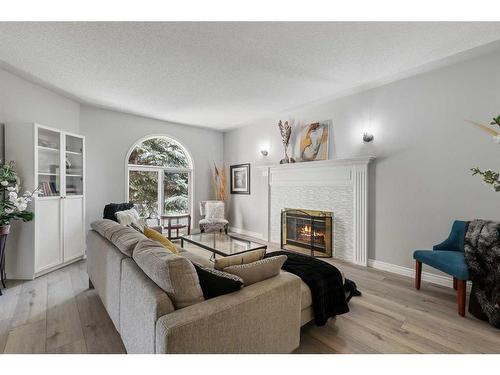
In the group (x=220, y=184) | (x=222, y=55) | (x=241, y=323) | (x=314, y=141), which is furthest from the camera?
(x=220, y=184)

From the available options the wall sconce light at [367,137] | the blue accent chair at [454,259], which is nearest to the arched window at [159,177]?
the wall sconce light at [367,137]

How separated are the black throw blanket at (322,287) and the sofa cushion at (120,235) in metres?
1.29

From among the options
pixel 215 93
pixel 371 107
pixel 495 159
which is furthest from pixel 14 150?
pixel 495 159

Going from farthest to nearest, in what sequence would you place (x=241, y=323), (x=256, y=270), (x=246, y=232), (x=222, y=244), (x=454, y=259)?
(x=246, y=232), (x=222, y=244), (x=454, y=259), (x=256, y=270), (x=241, y=323)

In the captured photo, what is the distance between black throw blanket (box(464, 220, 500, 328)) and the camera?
80.0 inches

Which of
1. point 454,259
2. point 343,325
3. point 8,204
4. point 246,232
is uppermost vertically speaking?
point 8,204

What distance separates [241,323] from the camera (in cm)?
128

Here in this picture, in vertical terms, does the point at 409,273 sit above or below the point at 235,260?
below

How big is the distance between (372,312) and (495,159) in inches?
81.4

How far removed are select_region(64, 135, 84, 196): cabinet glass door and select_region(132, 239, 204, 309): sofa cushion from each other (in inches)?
122

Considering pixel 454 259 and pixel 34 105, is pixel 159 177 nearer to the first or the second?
pixel 34 105

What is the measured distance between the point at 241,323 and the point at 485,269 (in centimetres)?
230

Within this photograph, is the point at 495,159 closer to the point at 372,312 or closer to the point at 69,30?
the point at 372,312

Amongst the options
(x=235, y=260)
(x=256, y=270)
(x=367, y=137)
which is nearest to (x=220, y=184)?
(x=367, y=137)
